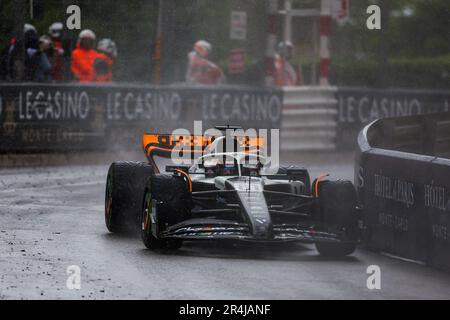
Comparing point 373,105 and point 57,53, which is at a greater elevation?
point 57,53

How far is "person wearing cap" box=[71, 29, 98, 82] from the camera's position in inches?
847

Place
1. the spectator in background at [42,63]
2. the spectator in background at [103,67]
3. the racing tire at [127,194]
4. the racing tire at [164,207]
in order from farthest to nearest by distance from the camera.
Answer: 1. the spectator in background at [103,67]
2. the spectator in background at [42,63]
3. the racing tire at [127,194]
4. the racing tire at [164,207]

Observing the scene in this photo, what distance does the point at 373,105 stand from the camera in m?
24.7

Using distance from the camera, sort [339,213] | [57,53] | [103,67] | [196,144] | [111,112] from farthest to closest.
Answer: [103,67] → [57,53] → [111,112] → [196,144] → [339,213]

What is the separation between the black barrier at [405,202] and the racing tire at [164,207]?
181 cm

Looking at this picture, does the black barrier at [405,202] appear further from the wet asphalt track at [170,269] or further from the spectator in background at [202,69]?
the spectator in background at [202,69]

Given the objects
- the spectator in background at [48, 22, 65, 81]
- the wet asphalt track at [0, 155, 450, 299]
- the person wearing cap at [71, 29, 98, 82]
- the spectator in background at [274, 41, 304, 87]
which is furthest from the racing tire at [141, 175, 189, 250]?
the spectator in background at [274, 41, 304, 87]

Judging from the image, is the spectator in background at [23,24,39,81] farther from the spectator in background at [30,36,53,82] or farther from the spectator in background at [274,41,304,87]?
the spectator in background at [274,41,304,87]

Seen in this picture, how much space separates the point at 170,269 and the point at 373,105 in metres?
15.3

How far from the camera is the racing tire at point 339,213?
36.0 ft

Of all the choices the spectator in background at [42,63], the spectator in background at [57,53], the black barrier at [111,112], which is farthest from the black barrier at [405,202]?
the spectator in background at [57,53]

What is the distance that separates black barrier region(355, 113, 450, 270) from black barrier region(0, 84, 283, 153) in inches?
327

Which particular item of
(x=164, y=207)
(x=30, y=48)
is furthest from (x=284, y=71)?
(x=164, y=207)

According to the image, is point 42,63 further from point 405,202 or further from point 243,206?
point 405,202
